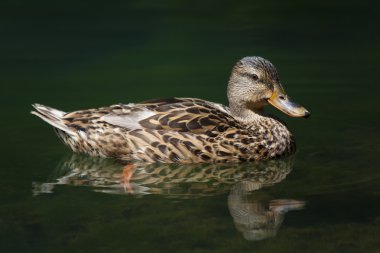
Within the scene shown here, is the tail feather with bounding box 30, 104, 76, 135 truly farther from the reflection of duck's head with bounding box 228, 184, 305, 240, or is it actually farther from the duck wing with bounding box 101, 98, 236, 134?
the reflection of duck's head with bounding box 228, 184, 305, 240

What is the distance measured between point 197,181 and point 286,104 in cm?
153

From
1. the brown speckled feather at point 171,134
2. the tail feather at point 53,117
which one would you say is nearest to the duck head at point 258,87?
the brown speckled feather at point 171,134

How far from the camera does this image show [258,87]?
9.87m

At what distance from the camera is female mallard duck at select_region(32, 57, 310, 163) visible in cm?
949

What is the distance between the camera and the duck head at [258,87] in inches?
387

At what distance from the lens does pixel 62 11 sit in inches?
681

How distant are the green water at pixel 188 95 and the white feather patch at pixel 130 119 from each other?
43 centimetres

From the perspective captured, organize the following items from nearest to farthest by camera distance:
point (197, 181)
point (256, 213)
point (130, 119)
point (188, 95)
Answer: point (256, 213)
point (197, 181)
point (130, 119)
point (188, 95)

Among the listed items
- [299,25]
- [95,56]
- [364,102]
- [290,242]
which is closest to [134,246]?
[290,242]

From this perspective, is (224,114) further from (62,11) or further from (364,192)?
(62,11)

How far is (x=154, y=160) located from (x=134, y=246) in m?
2.40

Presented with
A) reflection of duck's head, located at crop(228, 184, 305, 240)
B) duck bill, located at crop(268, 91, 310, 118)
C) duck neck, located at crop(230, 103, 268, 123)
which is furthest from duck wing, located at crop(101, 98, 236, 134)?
reflection of duck's head, located at crop(228, 184, 305, 240)

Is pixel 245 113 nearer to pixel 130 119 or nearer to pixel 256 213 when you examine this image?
pixel 130 119

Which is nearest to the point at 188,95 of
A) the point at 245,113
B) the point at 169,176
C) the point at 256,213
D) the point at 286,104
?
the point at 245,113
